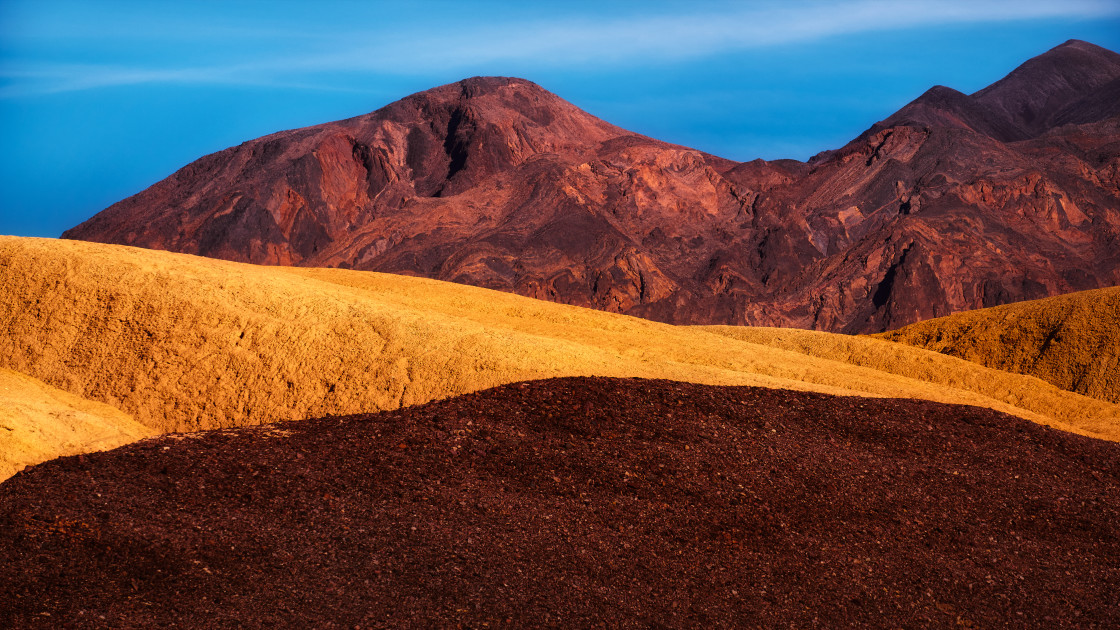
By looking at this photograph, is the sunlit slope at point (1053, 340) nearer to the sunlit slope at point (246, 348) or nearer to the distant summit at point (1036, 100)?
the sunlit slope at point (246, 348)

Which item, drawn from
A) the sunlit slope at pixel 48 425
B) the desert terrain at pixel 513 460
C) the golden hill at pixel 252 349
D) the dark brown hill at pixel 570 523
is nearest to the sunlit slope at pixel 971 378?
the desert terrain at pixel 513 460

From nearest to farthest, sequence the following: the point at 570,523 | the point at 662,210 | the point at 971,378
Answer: the point at 570,523 < the point at 971,378 < the point at 662,210

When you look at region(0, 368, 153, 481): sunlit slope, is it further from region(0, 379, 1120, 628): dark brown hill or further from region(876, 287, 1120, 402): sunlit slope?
region(876, 287, 1120, 402): sunlit slope

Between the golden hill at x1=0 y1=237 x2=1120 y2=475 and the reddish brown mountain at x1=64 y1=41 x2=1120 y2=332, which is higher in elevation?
the reddish brown mountain at x1=64 y1=41 x2=1120 y2=332

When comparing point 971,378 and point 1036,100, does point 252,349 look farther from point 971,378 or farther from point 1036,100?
point 1036,100

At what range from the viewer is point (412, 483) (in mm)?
9133

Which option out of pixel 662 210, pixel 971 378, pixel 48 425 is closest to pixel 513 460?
pixel 48 425

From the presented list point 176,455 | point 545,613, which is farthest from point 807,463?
point 176,455

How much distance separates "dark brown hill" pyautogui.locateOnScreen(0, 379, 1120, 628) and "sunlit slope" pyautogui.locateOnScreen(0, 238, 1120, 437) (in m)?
0.89

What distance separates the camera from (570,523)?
8.62m

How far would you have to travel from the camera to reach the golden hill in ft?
37.3

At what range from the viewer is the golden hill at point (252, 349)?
11.4 m

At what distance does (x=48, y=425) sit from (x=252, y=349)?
271 centimetres

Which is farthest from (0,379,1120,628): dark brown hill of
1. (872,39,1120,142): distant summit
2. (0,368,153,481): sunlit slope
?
(872,39,1120,142): distant summit
